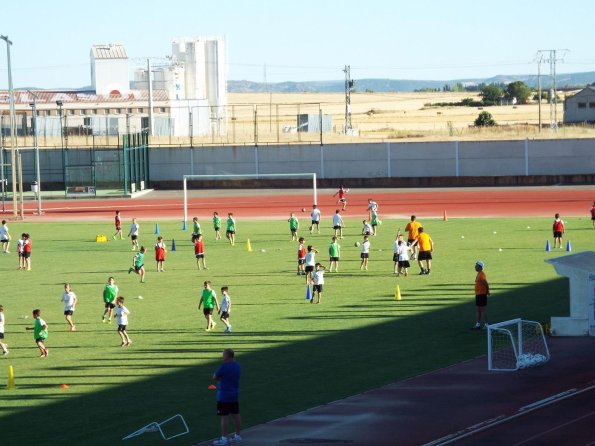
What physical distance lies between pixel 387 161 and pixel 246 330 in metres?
50.7

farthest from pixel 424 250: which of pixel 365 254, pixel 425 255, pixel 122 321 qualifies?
pixel 122 321

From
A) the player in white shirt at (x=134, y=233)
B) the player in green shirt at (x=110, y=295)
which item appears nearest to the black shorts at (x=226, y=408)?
the player in green shirt at (x=110, y=295)

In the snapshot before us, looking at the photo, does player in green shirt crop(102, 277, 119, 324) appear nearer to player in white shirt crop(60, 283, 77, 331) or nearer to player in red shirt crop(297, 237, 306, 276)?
player in white shirt crop(60, 283, 77, 331)

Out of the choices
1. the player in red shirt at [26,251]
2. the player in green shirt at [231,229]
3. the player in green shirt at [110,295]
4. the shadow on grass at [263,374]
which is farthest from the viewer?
the player in green shirt at [231,229]

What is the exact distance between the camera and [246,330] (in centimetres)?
2794

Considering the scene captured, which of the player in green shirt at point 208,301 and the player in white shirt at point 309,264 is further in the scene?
the player in white shirt at point 309,264

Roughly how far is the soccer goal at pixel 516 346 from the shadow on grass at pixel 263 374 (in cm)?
51

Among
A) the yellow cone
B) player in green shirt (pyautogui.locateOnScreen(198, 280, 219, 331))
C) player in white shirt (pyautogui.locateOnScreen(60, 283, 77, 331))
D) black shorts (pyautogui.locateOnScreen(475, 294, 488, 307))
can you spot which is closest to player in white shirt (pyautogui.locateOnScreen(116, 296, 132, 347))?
player in green shirt (pyautogui.locateOnScreen(198, 280, 219, 331))

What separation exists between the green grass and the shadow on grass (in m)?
0.04

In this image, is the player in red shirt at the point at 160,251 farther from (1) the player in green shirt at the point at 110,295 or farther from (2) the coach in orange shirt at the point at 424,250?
(1) the player in green shirt at the point at 110,295

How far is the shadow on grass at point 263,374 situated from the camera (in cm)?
1925

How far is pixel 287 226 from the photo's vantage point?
55031mm

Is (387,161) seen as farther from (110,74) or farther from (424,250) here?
(110,74)

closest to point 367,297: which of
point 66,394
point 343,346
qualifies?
point 343,346
